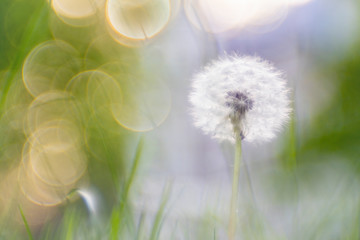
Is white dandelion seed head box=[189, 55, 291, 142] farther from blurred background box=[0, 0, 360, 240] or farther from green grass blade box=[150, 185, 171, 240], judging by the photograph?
green grass blade box=[150, 185, 171, 240]

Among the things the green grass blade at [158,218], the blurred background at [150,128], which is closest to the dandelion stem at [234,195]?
the blurred background at [150,128]

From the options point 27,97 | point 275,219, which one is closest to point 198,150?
point 275,219

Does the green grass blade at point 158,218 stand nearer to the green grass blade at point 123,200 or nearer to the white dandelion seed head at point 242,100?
the green grass blade at point 123,200

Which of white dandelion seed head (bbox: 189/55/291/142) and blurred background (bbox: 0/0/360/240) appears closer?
blurred background (bbox: 0/0/360/240)

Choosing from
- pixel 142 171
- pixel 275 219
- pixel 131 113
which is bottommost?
pixel 275 219

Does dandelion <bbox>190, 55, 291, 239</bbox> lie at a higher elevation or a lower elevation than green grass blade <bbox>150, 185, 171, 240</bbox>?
higher

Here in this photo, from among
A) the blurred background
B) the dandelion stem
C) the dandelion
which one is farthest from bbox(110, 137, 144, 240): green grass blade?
the dandelion

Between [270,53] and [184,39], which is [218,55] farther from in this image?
[270,53]

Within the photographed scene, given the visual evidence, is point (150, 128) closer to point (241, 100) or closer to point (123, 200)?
point (241, 100)
